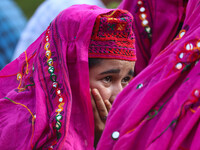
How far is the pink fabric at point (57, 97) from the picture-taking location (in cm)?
221

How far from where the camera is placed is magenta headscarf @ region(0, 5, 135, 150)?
2.21 m

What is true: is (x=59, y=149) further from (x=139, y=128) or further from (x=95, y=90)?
(x=139, y=128)

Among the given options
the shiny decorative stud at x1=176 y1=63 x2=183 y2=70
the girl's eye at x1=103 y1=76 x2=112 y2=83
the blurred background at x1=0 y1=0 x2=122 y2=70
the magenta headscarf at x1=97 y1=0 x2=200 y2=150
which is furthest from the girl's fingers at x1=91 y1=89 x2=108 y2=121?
the blurred background at x1=0 y1=0 x2=122 y2=70

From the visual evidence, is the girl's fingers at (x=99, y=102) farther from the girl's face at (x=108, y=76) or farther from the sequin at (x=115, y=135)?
the sequin at (x=115, y=135)

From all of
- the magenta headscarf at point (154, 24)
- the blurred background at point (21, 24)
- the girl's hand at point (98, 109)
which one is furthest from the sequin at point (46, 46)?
the blurred background at point (21, 24)

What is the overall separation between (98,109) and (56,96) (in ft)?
1.38

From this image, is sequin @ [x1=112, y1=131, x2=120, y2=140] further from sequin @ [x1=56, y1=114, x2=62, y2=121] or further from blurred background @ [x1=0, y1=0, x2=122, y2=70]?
blurred background @ [x1=0, y1=0, x2=122, y2=70]

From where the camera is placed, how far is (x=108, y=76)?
263 centimetres

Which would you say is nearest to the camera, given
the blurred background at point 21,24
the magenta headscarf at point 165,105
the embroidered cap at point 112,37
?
the magenta headscarf at point 165,105

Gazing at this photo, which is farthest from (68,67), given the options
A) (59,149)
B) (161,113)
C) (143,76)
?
(161,113)

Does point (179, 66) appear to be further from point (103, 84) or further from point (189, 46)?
point (103, 84)

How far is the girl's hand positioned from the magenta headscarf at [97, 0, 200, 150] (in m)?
1.17

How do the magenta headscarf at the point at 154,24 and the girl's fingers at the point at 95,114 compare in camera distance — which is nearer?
the girl's fingers at the point at 95,114

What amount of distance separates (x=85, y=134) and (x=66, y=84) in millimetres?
346
